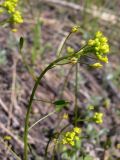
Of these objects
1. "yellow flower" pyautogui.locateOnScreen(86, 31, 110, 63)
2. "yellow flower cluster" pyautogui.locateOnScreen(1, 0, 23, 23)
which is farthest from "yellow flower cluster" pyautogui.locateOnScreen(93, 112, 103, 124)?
"yellow flower cluster" pyautogui.locateOnScreen(1, 0, 23, 23)

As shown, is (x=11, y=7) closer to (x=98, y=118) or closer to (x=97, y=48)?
(x=97, y=48)

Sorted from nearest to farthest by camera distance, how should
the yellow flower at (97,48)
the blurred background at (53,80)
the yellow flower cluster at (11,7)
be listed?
the yellow flower at (97,48)
the yellow flower cluster at (11,7)
the blurred background at (53,80)

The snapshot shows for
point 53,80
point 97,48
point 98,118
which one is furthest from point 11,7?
point 53,80

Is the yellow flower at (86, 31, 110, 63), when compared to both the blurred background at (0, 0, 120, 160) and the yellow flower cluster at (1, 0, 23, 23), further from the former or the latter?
the blurred background at (0, 0, 120, 160)

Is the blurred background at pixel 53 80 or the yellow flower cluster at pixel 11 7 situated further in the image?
the blurred background at pixel 53 80

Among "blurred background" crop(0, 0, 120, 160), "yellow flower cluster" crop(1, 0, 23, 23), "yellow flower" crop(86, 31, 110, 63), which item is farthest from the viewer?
"blurred background" crop(0, 0, 120, 160)

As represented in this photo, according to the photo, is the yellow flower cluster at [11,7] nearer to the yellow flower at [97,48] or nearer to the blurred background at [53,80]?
the blurred background at [53,80]

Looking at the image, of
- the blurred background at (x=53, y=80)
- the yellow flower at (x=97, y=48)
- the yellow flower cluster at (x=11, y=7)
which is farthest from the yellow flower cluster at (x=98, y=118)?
the blurred background at (x=53, y=80)

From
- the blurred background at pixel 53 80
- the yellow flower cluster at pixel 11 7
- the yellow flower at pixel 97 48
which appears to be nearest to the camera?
the yellow flower at pixel 97 48

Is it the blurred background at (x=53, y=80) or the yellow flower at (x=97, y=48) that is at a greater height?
the yellow flower at (x=97, y=48)
